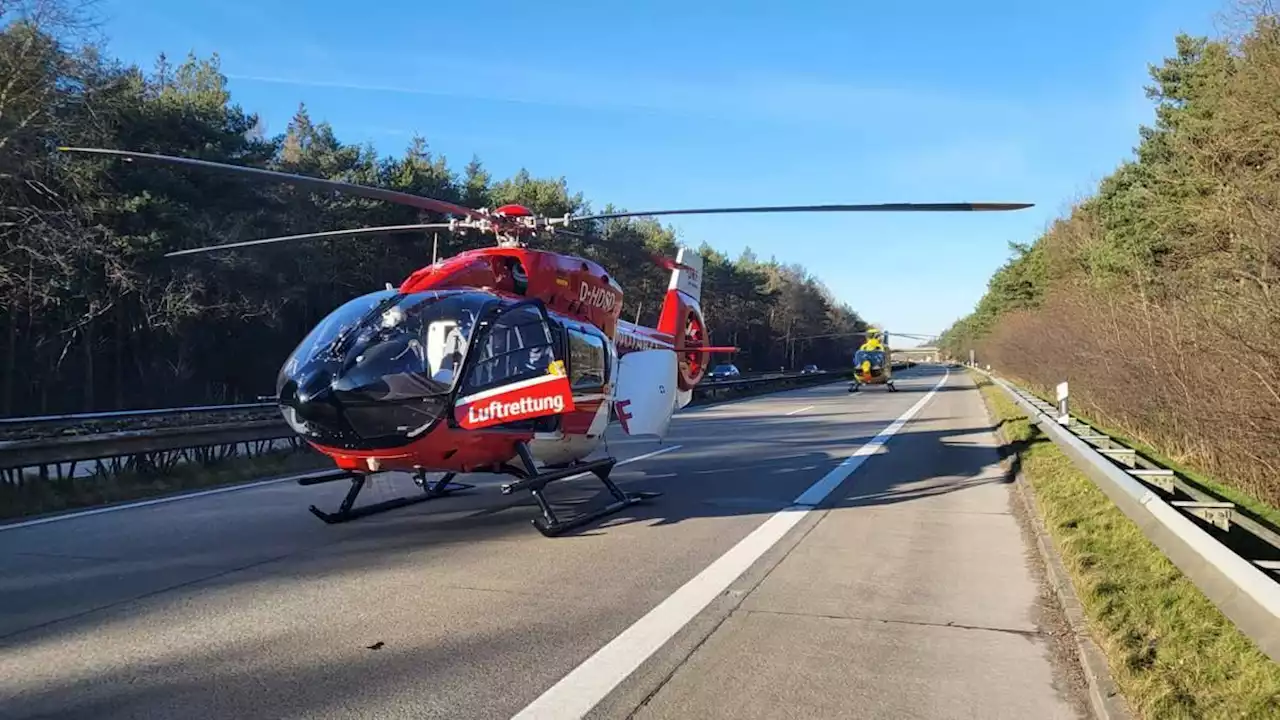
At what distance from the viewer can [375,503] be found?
10.3 metres

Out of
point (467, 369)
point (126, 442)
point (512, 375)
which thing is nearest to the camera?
point (467, 369)

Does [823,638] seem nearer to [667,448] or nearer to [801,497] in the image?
[801,497]

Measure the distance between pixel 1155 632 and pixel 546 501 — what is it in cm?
598

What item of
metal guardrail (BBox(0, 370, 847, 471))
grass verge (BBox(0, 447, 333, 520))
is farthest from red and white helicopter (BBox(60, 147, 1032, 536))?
grass verge (BBox(0, 447, 333, 520))

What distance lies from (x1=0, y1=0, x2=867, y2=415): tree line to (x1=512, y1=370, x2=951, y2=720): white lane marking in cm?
393

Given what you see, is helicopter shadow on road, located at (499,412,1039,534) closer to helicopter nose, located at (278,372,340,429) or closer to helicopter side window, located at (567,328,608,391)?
helicopter side window, located at (567,328,608,391)

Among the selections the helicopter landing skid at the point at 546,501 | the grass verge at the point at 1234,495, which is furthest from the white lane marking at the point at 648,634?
the grass verge at the point at 1234,495

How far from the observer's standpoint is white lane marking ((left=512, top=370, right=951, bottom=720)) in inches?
174

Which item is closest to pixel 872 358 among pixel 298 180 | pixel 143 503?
pixel 143 503

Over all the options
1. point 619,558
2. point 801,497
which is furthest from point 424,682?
point 801,497

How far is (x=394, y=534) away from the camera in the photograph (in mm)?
8734

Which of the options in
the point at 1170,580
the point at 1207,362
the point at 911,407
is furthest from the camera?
the point at 911,407

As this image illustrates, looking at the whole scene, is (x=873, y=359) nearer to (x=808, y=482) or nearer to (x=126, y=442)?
(x=808, y=482)

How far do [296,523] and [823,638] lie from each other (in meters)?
5.99
